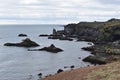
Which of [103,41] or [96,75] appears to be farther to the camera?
[103,41]

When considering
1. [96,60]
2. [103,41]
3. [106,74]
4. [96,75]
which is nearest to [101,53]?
[96,60]

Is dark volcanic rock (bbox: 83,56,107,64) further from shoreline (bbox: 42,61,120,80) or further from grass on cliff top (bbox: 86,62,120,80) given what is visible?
grass on cliff top (bbox: 86,62,120,80)

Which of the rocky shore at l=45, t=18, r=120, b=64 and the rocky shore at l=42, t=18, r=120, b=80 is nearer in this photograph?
the rocky shore at l=42, t=18, r=120, b=80

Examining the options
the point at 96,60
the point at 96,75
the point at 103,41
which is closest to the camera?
the point at 96,75

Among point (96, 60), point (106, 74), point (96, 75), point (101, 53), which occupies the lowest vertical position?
point (101, 53)

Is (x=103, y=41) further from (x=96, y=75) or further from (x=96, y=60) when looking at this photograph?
(x=96, y=75)

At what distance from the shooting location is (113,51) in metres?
96.4

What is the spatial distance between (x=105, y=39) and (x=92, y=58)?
53869 millimetres

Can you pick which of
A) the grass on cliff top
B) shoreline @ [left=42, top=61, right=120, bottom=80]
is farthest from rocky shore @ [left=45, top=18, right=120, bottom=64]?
the grass on cliff top

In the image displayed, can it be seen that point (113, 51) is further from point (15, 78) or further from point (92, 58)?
point (15, 78)

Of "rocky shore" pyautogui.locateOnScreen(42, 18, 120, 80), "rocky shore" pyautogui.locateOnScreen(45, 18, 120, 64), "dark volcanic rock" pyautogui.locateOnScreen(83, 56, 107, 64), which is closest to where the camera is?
"rocky shore" pyautogui.locateOnScreen(42, 18, 120, 80)

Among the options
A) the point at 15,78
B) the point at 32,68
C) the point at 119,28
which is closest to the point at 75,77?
the point at 15,78

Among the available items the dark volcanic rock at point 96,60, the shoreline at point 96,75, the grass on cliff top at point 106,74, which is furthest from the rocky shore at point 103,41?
the grass on cliff top at point 106,74

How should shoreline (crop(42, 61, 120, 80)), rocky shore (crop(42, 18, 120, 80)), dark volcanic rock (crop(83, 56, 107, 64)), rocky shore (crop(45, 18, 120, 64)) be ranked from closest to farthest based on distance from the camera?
shoreline (crop(42, 61, 120, 80))
rocky shore (crop(42, 18, 120, 80))
dark volcanic rock (crop(83, 56, 107, 64))
rocky shore (crop(45, 18, 120, 64))
